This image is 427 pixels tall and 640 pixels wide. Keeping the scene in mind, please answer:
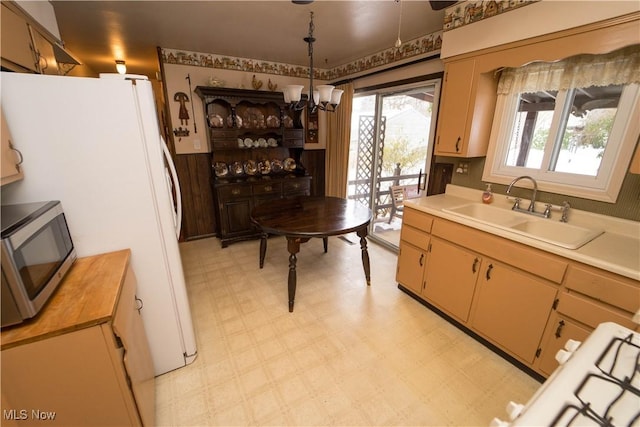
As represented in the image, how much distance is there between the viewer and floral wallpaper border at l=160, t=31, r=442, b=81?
269cm

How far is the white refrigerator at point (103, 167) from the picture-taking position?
1.14 meters

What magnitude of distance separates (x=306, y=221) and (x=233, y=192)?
1.51 meters

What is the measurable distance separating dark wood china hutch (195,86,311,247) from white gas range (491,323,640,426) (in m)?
Result: 3.26

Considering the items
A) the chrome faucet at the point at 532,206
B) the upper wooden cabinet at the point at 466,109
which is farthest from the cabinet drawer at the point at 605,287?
the upper wooden cabinet at the point at 466,109

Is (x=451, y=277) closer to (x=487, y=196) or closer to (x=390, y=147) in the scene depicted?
(x=487, y=196)

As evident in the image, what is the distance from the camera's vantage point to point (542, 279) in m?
1.54

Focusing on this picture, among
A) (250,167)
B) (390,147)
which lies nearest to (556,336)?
(390,147)

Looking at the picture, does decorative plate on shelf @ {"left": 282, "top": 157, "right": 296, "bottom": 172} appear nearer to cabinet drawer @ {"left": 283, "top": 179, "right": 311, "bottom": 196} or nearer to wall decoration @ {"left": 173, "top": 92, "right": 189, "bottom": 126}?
cabinet drawer @ {"left": 283, "top": 179, "right": 311, "bottom": 196}

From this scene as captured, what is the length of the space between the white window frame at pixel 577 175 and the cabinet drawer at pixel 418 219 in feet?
2.18

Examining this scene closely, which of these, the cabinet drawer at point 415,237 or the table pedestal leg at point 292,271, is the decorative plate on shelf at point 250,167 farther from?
the cabinet drawer at point 415,237

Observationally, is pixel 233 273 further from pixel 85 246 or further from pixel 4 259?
pixel 4 259

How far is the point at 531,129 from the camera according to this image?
81.4 inches

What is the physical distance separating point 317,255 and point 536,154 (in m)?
2.33

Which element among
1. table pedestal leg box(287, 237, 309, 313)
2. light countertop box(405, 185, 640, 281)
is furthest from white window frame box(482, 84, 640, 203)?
table pedestal leg box(287, 237, 309, 313)
